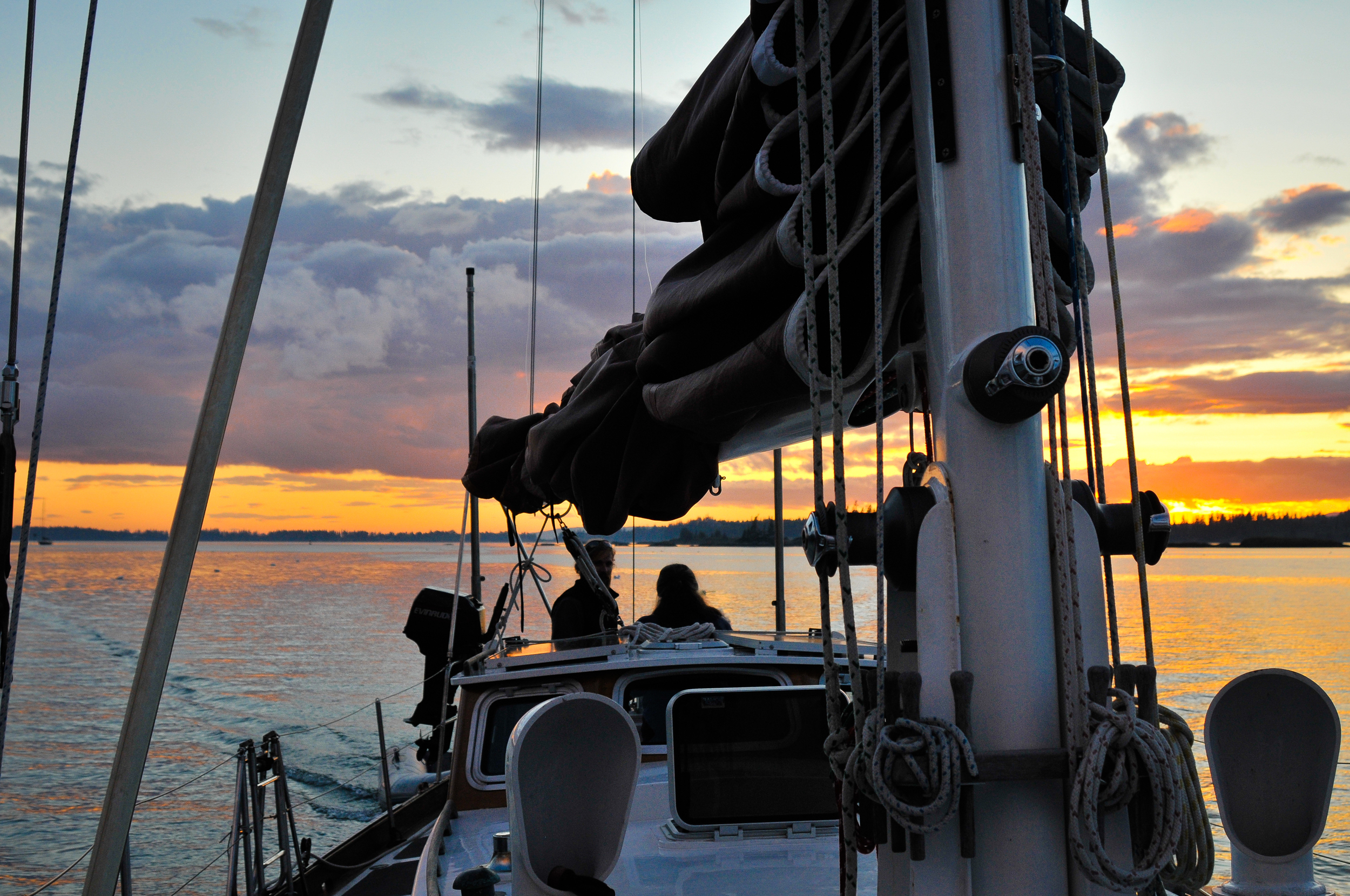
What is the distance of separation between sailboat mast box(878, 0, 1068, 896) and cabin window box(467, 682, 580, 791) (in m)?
3.01

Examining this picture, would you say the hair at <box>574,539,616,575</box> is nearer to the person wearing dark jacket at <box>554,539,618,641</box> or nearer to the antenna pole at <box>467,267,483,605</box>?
the person wearing dark jacket at <box>554,539,618,641</box>

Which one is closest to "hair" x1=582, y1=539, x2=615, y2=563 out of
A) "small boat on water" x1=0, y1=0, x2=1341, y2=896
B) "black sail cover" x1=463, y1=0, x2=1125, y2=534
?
"black sail cover" x1=463, y1=0, x2=1125, y2=534

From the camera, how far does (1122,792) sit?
5.31 feet

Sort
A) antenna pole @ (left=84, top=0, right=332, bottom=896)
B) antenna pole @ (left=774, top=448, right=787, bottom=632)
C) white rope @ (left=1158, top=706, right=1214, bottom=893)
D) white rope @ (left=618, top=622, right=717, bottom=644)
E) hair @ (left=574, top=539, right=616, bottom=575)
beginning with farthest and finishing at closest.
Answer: antenna pole @ (left=774, top=448, right=787, bottom=632), hair @ (left=574, top=539, right=616, bottom=575), white rope @ (left=618, top=622, right=717, bottom=644), white rope @ (left=1158, top=706, right=1214, bottom=893), antenna pole @ (left=84, top=0, right=332, bottom=896)

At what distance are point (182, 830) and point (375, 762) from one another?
4481 millimetres

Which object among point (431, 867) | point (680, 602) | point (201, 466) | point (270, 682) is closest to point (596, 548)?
point (680, 602)

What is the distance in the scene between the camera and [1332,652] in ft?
84.4

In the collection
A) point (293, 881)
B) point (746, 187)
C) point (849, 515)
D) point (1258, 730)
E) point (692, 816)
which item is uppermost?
point (746, 187)

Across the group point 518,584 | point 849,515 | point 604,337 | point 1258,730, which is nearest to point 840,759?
point 849,515

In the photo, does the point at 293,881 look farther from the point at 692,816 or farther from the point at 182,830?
the point at 182,830

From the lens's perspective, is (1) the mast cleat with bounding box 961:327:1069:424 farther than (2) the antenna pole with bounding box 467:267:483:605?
No

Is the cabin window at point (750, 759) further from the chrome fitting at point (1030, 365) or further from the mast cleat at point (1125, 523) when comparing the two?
the chrome fitting at point (1030, 365)

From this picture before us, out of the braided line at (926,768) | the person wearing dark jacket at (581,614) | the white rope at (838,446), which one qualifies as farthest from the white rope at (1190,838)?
the person wearing dark jacket at (581,614)

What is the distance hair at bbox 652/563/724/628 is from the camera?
5.59m
